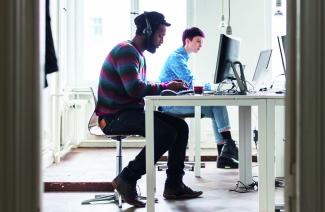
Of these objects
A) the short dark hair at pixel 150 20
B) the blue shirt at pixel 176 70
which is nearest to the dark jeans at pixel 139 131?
the short dark hair at pixel 150 20

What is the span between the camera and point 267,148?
2533mm

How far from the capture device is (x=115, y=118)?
2891 millimetres

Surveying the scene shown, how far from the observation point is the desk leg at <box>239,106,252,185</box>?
338 centimetres

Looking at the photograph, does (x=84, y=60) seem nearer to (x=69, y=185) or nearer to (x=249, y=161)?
(x=69, y=185)

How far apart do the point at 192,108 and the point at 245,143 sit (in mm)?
907

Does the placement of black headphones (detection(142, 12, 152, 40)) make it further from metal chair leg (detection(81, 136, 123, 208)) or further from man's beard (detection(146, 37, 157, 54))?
metal chair leg (detection(81, 136, 123, 208))

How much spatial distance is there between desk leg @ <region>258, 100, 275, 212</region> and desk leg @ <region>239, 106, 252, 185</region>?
32.1 inches

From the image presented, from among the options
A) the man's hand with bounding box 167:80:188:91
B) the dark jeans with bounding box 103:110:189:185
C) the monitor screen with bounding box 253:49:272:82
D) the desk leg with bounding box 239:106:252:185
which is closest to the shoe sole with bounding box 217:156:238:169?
the desk leg with bounding box 239:106:252:185

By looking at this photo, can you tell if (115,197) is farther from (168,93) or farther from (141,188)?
(168,93)

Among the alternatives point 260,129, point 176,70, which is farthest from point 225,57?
point 176,70
